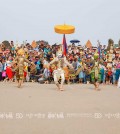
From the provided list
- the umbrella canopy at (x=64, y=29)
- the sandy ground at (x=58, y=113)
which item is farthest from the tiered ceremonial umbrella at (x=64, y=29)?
the sandy ground at (x=58, y=113)

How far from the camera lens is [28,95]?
43.0 ft

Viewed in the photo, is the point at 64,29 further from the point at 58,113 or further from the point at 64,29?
the point at 58,113

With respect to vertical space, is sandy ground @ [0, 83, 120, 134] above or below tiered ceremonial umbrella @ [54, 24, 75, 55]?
below

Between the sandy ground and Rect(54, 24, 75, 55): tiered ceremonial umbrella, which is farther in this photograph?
Rect(54, 24, 75, 55): tiered ceremonial umbrella

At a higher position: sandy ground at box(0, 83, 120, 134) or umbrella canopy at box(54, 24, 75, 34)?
umbrella canopy at box(54, 24, 75, 34)

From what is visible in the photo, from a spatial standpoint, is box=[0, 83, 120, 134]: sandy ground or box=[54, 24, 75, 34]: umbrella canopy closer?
box=[0, 83, 120, 134]: sandy ground

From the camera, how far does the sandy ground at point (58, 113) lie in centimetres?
840

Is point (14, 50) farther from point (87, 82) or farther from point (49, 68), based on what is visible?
point (87, 82)

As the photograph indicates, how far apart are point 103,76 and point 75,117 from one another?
1031 cm

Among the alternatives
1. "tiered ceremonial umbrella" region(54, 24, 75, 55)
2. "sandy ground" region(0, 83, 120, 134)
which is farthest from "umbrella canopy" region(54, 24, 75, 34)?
"sandy ground" region(0, 83, 120, 134)

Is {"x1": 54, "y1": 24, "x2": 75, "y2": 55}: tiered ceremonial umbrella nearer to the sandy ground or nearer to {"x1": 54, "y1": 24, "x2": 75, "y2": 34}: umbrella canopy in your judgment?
{"x1": 54, "y1": 24, "x2": 75, "y2": 34}: umbrella canopy

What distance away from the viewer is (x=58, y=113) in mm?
9984

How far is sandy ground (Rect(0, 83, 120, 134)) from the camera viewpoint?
840cm

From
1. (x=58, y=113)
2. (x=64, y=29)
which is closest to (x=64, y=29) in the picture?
(x=64, y=29)
